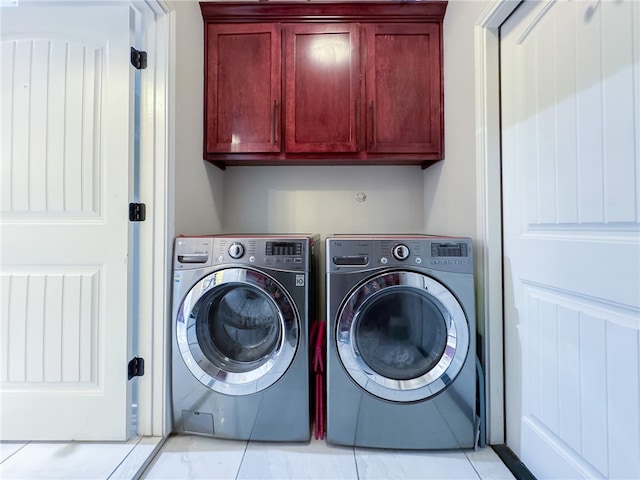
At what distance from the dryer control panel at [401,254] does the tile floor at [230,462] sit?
79 cm

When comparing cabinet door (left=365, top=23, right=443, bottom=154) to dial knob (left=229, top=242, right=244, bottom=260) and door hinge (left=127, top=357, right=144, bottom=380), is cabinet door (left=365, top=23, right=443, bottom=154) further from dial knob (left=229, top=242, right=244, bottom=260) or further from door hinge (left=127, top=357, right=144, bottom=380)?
door hinge (left=127, top=357, right=144, bottom=380)

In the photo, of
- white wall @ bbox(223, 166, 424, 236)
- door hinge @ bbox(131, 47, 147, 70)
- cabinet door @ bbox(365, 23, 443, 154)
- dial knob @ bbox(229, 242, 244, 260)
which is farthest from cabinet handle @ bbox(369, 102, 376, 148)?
door hinge @ bbox(131, 47, 147, 70)

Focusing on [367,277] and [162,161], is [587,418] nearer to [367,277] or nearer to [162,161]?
[367,277]

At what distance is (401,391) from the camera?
1197mm

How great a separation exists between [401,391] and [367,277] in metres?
0.50

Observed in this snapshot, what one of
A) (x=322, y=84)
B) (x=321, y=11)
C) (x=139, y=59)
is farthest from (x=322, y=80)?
(x=139, y=59)

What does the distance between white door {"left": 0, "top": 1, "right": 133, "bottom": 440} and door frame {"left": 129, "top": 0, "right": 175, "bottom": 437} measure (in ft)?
0.21

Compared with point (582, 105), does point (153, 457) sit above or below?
below

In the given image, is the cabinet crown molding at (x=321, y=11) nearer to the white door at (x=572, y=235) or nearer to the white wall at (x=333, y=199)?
the white door at (x=572, y=235)

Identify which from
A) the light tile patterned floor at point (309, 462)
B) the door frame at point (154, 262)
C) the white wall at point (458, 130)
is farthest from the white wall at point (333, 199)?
the light tile patterned floor at point (309, 462)

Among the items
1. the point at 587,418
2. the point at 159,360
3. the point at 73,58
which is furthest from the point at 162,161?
the point at 587,418

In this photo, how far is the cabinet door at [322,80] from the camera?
1.68 m

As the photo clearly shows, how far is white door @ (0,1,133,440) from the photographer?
1235mm

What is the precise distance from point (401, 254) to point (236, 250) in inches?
28.5
